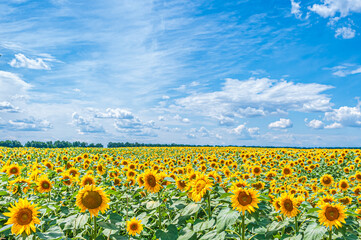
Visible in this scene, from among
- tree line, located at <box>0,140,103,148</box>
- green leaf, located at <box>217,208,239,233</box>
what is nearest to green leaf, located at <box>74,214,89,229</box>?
green leaf, located at <box>217,208,239,233</box>

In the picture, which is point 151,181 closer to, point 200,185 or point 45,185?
point 200,185

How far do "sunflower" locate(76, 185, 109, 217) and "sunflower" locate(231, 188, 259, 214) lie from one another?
1768 mm

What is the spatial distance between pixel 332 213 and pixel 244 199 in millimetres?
1357

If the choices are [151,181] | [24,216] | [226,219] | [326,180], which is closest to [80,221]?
[24,216]

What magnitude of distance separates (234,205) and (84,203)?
2011 millimetres

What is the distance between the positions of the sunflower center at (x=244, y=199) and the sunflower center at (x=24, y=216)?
9.13ft

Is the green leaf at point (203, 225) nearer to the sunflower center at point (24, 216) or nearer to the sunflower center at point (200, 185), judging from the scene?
the sunflower center at point (200, 185)

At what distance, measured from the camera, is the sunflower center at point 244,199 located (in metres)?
3.43

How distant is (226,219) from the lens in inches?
124

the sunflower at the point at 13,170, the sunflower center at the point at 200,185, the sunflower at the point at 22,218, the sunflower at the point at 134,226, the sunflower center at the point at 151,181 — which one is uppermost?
the sunflower center at the point at 200,185

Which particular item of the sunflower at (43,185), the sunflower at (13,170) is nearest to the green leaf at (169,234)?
the sunflower at (43,185)

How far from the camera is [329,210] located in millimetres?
3666

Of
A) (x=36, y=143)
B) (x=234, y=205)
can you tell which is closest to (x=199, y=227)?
A: (x=234, y=205)

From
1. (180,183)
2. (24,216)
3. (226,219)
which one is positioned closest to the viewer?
(226,219)
